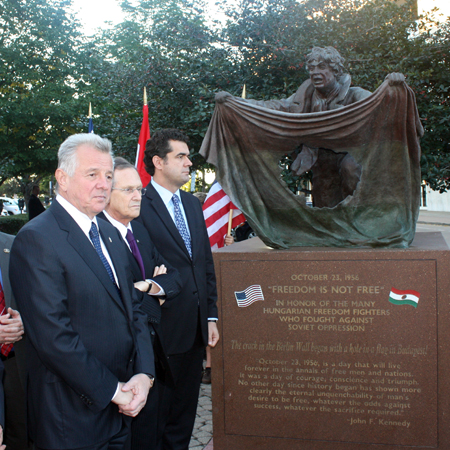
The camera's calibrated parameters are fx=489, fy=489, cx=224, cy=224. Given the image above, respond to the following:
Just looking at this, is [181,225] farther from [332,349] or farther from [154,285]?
[332,349]

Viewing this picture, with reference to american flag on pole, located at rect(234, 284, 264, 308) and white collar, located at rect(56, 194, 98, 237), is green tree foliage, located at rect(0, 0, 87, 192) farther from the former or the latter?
white collar, located at rect(56, 194, 98, 237)

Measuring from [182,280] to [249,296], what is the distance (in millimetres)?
560

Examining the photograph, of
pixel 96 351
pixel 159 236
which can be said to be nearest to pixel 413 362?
pixel 159 236

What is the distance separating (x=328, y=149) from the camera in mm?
4008

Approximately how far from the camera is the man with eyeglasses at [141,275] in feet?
8.89

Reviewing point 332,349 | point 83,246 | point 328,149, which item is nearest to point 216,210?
point 328,149

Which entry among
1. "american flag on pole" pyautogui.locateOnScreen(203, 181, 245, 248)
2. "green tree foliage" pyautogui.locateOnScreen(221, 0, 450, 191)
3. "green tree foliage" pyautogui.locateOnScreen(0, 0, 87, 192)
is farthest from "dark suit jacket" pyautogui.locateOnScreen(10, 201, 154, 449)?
"green tree foliage" pyautogui.locateOnScreen(0, 0, 87, 192)

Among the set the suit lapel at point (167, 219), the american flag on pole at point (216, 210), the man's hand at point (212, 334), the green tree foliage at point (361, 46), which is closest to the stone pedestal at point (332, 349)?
the man's hand at point (212, 334)

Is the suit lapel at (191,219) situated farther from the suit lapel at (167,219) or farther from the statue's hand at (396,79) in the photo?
the statue's hand at (396,79)

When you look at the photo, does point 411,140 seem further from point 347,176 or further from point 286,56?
point 286,56

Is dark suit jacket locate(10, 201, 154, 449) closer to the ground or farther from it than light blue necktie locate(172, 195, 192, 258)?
closer to the ground

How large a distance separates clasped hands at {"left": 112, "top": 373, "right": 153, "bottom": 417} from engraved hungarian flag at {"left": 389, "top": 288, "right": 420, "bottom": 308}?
1.81m

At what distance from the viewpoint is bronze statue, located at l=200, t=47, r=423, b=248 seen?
348cm

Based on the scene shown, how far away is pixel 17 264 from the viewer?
74.5 inches
